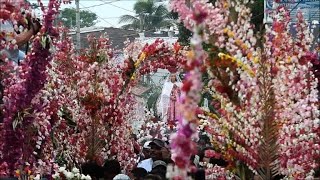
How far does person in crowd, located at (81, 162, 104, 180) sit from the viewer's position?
9.25 meters

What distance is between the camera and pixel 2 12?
6.64 m

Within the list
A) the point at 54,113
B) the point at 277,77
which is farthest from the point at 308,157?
the point at 54,113

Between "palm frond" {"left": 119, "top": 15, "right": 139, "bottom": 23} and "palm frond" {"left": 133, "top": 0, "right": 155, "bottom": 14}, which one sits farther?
"palm frond" {"left": 119, "top": 15, "right": 139, "bottom": 23}

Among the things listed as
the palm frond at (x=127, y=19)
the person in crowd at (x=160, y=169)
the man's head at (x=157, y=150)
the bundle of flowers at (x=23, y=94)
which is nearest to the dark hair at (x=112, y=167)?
the person in crowd at (x=160, y=169)

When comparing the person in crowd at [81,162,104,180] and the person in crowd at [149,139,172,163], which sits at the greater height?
the person in crowd at [81,162,104,180]

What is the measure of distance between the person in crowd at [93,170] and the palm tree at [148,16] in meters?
28.3

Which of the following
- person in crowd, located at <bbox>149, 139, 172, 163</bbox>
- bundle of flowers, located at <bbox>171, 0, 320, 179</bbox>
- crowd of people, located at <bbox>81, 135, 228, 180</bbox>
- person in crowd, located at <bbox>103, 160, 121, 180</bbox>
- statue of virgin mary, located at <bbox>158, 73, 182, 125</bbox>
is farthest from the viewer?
statue of virgin mary, located at <bbox>158, 73, 182, 125</bbox>

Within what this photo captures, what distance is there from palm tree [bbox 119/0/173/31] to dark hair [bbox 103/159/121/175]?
28263 millimetres

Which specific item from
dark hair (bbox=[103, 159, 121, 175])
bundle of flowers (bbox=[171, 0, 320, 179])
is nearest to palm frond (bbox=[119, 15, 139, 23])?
dark hair (bbox=[103, 159, 121, 175])

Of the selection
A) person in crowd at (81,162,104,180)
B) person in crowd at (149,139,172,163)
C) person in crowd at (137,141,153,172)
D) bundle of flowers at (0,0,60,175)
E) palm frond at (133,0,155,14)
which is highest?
palm frond at (133,0,155,14)

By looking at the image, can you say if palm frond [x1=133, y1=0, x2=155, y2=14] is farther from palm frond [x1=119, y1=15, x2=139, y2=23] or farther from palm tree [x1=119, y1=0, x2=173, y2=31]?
palm frond [x1=119, y1=15, x2=139, y2=23]

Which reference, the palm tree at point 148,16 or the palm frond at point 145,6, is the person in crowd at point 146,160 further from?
the palm frond at point 145,6

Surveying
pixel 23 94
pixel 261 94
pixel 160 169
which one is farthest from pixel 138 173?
pixel 261 94

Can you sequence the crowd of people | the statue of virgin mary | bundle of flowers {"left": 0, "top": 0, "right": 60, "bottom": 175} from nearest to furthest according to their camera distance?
bundle of flowers {"left": 0, "top": 0, "right": 60, "bottom": 175} → the crowd of people → the statue of virgin mary
